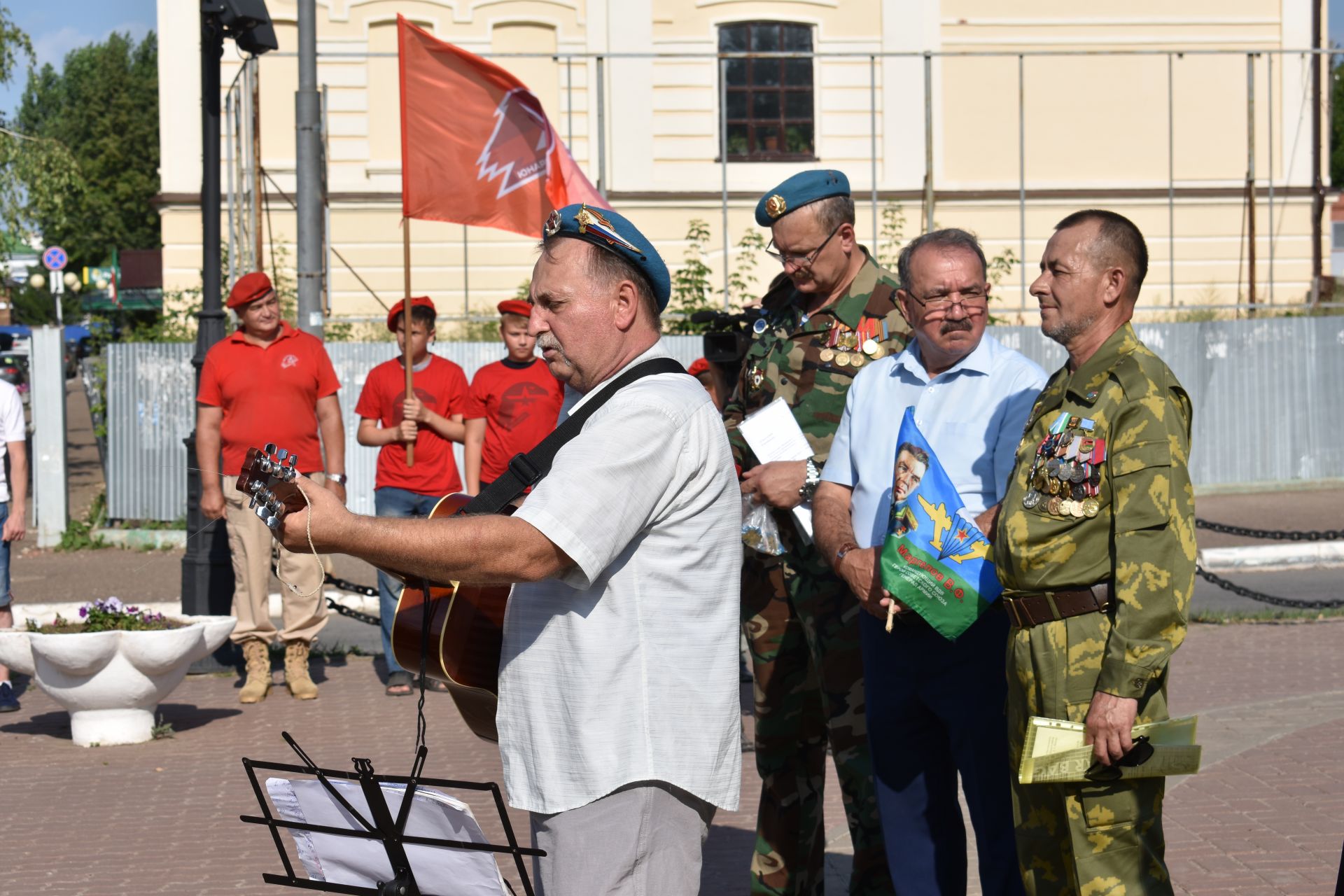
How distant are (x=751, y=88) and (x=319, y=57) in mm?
6734

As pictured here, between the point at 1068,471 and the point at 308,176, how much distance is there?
31.0 feet

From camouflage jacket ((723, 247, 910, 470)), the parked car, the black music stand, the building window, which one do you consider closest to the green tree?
the parked car

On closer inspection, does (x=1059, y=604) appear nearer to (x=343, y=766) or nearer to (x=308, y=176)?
(x=343, y=766)

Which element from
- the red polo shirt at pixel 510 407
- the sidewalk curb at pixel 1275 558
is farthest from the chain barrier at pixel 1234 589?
the sidewalk curb at pixel 1275 558

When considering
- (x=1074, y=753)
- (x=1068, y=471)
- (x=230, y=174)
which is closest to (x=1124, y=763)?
(x=1074, y=753)

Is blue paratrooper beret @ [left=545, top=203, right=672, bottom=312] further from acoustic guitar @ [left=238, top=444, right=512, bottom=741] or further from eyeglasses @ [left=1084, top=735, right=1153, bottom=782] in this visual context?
eyeglasses @ [left=1084, top=735, right=1153, bottom=782]

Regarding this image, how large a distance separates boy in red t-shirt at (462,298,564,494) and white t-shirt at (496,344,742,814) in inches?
209

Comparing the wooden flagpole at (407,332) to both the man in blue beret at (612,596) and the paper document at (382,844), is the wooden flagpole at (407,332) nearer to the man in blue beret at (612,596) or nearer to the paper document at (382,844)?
the paper document at (382,844)

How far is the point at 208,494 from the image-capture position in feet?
26.8

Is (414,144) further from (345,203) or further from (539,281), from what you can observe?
(345,203)

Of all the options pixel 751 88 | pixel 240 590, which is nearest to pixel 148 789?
pixel 240 590

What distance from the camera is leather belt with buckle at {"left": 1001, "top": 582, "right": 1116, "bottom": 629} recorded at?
3469 millimetres

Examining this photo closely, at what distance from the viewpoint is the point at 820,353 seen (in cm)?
479

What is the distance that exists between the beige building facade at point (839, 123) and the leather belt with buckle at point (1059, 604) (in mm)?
18993
